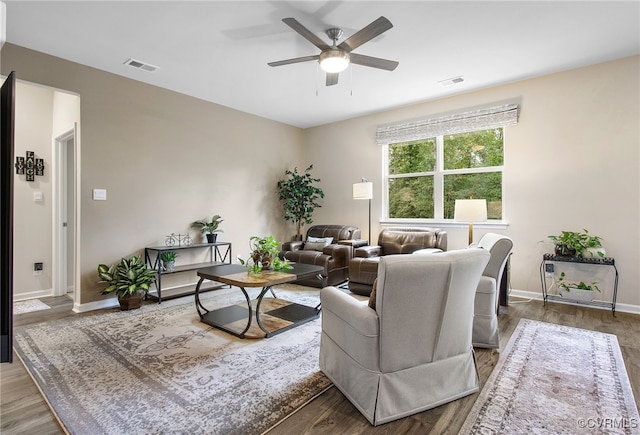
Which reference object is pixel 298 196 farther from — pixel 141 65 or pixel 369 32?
pixel 369 32

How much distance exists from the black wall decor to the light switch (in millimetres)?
1338

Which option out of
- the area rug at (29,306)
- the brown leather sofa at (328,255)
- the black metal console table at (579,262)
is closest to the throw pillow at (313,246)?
the brown leather sofa at (328,255)

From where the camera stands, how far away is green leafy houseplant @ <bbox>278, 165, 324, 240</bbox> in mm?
5852

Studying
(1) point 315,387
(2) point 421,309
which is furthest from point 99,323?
(2) point 421,309

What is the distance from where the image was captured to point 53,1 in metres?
2.55

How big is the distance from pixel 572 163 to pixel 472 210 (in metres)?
1.29

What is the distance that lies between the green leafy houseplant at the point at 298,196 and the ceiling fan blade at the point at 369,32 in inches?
129

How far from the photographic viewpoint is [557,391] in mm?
1993

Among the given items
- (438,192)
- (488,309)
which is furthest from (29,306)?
(438,192)

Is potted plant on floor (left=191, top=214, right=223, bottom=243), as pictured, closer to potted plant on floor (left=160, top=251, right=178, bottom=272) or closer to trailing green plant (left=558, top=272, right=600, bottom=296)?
potted plant on floor (left=160, top=251, right=178, bottom=272)

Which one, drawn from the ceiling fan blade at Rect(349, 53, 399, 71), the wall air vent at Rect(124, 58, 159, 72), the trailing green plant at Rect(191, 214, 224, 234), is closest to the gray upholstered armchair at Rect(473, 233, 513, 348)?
the ceiling fan blade at Rect(349, 53, 399, 71)

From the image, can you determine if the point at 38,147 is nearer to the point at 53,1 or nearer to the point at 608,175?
the point at 53,1

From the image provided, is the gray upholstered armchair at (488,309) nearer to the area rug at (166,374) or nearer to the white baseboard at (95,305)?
the area rug at (166,374)

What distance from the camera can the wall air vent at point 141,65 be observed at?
3581 millimetres
